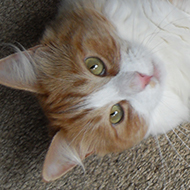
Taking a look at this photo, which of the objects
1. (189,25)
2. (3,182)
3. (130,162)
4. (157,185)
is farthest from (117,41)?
(3,182)

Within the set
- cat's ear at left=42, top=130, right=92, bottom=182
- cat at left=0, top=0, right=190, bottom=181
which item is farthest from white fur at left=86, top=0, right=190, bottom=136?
cat's ear at left=42, top=130, right=92, bottom=182

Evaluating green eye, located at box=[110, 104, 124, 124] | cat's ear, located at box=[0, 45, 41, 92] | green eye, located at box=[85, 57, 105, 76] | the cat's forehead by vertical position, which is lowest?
cat's ear, located at box=[0, 45, 41, 92]

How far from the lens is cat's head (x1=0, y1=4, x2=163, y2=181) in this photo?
1001 mm

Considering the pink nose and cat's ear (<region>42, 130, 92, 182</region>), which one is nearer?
the pink nose

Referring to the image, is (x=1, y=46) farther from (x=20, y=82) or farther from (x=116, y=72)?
(x=116, y=72)

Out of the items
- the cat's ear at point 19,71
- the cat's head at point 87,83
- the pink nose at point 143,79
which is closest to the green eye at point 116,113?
the cat's head at point 87,83

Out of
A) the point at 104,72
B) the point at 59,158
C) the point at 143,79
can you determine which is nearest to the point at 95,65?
the point at 104,72

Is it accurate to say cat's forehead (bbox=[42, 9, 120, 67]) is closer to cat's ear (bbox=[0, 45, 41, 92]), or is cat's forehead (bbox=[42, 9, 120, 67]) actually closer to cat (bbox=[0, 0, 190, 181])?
cat (bbox=[0, 0, 190, 181])

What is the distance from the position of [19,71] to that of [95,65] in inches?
14.5

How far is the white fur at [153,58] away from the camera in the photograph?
3.29 feet

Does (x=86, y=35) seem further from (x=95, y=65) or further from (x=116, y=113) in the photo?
(x=116, y=113)

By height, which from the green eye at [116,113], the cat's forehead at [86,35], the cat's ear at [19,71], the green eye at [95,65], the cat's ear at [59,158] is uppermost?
the cat's forehead at [86,35]

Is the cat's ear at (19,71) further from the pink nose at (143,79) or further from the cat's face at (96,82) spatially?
the pink nose at (143,79)

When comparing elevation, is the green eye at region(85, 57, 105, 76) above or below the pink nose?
below
